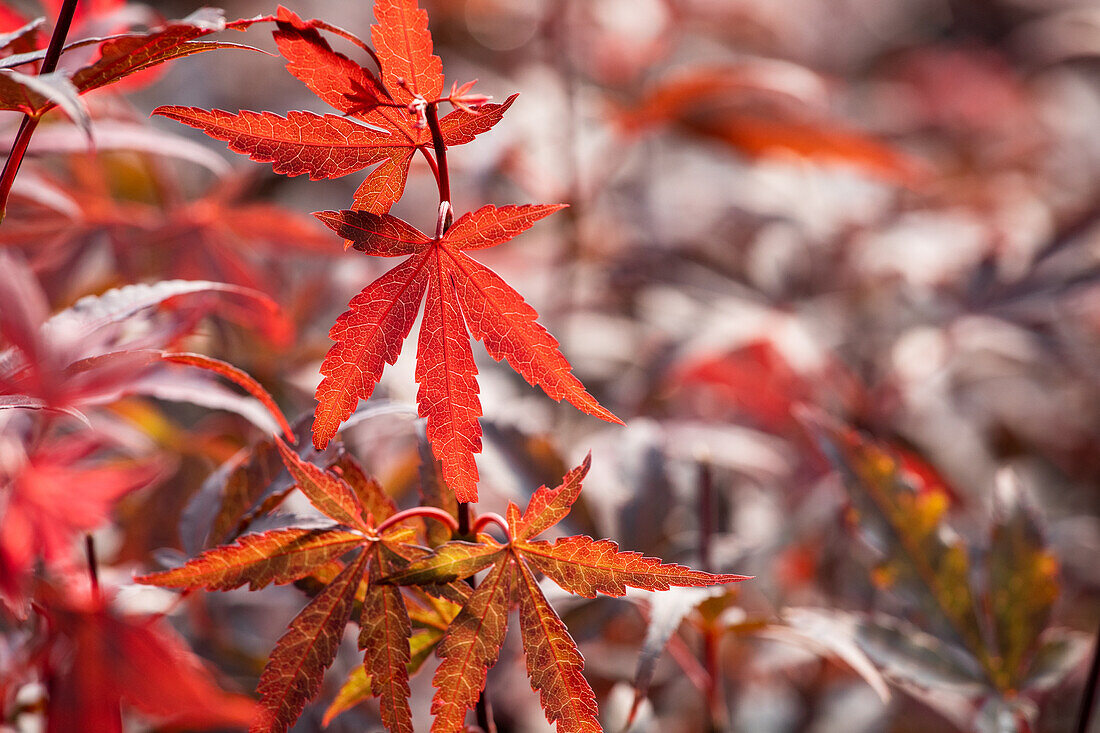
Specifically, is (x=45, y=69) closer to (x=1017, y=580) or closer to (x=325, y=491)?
(x=325, y=491)

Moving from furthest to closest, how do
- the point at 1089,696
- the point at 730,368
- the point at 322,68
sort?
the point at 730,368 < the point at 1089,696 < the point at 322,68

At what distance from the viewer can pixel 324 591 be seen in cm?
31

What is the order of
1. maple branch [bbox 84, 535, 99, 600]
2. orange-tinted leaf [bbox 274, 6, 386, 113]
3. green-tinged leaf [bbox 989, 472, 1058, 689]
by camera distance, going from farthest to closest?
green-tinged leaf [bbox 989, 472, 1058, 689], maple branch [bbox 84, 535, 99, 600], orange-tinted leaf [bbox 274, 6, 386, 113]

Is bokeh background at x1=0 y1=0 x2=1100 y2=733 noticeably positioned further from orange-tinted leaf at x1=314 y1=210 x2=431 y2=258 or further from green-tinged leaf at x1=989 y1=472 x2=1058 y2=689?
orange-tinted leaf at x1=314 y1=210 x2=431 y2=258

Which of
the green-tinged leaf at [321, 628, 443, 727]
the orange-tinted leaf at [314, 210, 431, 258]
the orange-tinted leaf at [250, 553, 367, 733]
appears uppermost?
the orange-tinted leaf at [314, 210, 431, 258]

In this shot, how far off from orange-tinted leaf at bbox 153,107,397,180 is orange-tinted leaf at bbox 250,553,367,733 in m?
0.16

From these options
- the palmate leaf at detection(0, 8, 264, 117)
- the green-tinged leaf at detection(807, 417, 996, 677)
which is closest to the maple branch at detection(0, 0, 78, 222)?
the palmate leaf at detection(0, 8, 264, 117)

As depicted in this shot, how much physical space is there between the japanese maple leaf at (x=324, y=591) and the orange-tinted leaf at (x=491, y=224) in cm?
10

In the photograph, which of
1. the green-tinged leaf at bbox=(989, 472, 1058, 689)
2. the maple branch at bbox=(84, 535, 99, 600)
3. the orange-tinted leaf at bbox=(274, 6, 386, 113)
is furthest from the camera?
the green-tinged leaf at bbox=(989, 472, 1058, 689)

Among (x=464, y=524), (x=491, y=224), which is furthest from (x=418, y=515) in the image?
(x=491, y=224)

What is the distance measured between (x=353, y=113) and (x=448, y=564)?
6.8 inches

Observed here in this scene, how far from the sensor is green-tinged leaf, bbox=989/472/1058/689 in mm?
494

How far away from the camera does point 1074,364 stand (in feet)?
2.79

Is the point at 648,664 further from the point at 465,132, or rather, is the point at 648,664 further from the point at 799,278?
the point at 799,278
